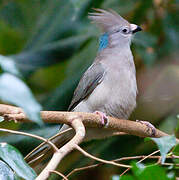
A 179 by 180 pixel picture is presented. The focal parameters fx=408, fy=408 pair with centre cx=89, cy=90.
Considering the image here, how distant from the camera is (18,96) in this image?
4.40ft

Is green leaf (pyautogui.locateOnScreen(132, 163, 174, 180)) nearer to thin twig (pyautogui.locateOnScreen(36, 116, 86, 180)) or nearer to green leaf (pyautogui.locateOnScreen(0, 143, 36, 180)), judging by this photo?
thin twig (pyautogui.locateOnScreen(36, 116, 86, 180))

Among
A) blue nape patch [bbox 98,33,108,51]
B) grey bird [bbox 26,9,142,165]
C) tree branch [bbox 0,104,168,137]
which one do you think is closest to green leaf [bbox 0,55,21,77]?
tree branch [bbox 0,104,168,137]

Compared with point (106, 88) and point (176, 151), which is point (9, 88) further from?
point (106, 88)

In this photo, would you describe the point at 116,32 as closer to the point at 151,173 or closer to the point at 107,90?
the point at 107,90

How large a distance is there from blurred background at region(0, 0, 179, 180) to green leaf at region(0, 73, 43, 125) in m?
1.95

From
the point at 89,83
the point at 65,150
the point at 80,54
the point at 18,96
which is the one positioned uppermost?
the point at 18,96

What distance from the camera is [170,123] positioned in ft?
14.1

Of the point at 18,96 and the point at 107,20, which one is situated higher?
the point at 18,96

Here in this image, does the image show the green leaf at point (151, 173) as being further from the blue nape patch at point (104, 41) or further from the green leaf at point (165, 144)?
the blue nape patch at point (104, 41)

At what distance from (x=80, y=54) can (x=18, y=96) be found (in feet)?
10.5

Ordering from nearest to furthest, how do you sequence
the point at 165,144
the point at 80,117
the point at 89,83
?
the point at 165,144, the point at 80,117, the point at 89,83

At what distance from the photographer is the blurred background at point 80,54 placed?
3.99m

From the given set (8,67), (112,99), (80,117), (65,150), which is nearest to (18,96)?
(8,67)

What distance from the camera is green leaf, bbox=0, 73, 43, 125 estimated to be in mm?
1323
